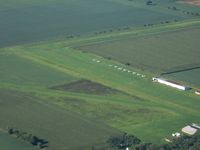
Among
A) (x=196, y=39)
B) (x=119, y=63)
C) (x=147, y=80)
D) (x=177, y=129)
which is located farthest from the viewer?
(x=196, y=39)

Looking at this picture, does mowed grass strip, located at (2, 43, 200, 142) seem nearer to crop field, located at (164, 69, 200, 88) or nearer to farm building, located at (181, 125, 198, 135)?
farm building, located at (181, 125, 198, 135)

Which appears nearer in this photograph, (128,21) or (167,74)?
(167,74)

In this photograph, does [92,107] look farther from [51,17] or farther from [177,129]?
[51,17]

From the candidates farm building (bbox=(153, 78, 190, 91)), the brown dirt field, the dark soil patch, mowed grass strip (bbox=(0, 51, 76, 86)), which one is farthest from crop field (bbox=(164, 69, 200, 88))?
the brown dirt field

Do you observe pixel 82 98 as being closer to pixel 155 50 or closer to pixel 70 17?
pixel 155 50

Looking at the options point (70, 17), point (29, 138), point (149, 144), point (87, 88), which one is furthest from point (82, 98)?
point (70, 17)

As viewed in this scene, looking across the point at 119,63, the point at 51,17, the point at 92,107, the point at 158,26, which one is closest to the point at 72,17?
the point at 51,17
